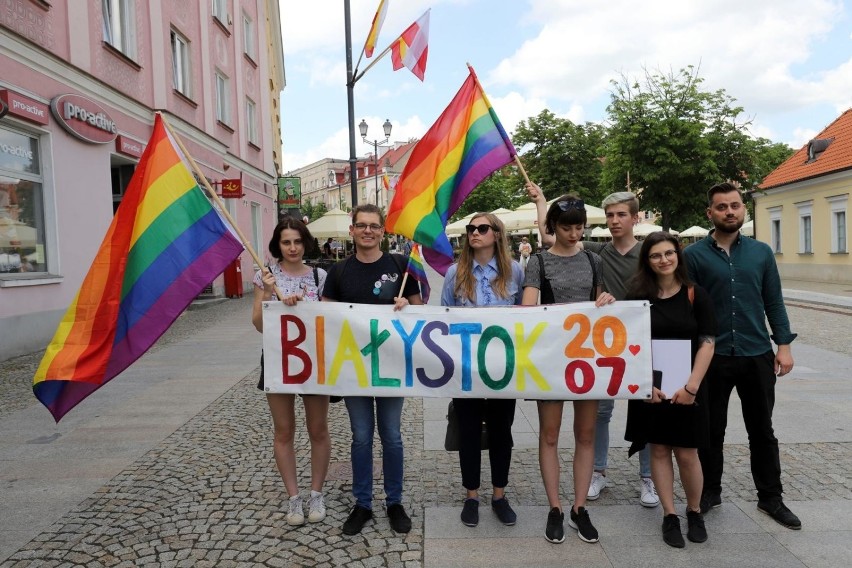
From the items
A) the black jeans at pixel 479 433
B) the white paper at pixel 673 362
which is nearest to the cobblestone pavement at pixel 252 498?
the black jeans at pixel 479 433

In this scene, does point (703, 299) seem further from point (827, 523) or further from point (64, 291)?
point (64, 291)

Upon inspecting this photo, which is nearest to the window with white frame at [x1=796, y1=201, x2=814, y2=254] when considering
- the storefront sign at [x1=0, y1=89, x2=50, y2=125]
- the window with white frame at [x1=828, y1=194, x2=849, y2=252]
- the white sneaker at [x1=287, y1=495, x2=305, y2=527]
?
the window with white frame at [x1=828, y1=194, x2=849, y2=252]

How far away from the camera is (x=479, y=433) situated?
12.6 ft

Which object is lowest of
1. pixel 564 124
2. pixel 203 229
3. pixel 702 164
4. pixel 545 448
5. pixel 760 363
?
pixel 545 448

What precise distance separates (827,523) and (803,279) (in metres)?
27.5

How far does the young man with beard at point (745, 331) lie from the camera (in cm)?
381

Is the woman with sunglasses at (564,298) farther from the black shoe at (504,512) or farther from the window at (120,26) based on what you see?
the window at (120,26)

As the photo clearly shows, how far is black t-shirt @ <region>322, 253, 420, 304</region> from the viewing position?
12.7 ft

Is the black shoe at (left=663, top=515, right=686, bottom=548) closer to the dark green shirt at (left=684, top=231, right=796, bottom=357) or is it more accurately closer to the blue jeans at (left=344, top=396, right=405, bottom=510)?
the dark green shirt at (left=684, top=231, right=796, bottom=357)

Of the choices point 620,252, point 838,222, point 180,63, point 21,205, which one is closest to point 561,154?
point 838,222

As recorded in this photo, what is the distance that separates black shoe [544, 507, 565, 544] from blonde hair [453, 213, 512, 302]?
1.24 metres

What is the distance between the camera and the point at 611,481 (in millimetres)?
4531

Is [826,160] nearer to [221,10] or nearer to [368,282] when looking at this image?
[221,10]

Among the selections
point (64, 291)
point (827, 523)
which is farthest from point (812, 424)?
point (64, 291)
